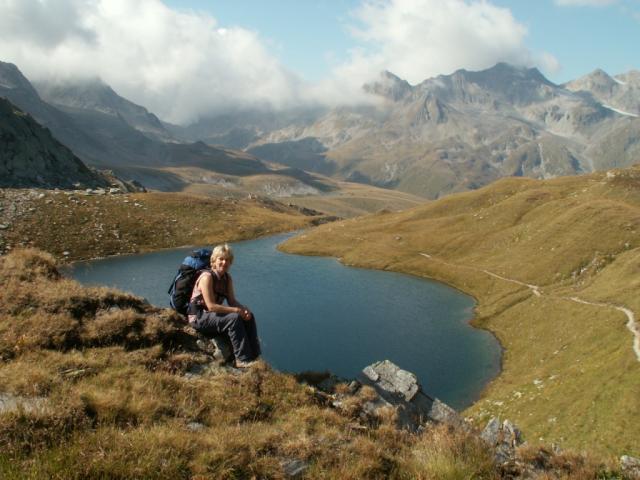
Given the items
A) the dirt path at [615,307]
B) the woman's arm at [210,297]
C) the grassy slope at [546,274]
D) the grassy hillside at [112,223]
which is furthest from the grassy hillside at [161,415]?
the grassy hillside at [112,223]

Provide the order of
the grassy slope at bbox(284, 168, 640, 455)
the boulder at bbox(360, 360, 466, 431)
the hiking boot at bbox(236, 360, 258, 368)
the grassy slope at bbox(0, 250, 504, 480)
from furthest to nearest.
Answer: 1. the grassy slope at bbox(284, 168, 640, 455)
2. the boulder at bbox(360, 360, 466, 431)
3. the hiking boot at bbox(236, 360, 258, 368)
4. the grassy slope at bbox(0, 250, 504, 480)

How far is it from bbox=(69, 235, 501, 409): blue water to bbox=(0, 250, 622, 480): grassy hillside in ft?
46.8

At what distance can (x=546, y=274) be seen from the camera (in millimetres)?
71688

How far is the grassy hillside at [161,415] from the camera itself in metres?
8.84

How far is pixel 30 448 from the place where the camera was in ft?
28.1

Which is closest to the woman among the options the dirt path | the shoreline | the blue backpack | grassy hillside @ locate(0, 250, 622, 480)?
the blue backpack

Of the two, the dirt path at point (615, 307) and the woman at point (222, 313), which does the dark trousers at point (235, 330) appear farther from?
the dirt path at point (615, 307)

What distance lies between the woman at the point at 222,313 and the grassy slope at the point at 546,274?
23.2m

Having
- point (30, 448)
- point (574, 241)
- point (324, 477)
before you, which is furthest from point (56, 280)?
point (574, 241)

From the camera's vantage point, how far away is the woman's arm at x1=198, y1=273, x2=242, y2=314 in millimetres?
16000

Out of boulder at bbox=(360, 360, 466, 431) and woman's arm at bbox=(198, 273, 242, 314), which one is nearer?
woman's arm at bbox=(198, 273, 242, 314)

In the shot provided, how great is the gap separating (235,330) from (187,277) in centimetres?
363

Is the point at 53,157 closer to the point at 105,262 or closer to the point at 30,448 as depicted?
the point at 105,262

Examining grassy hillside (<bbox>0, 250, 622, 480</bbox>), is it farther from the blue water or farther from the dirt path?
the dirt path
